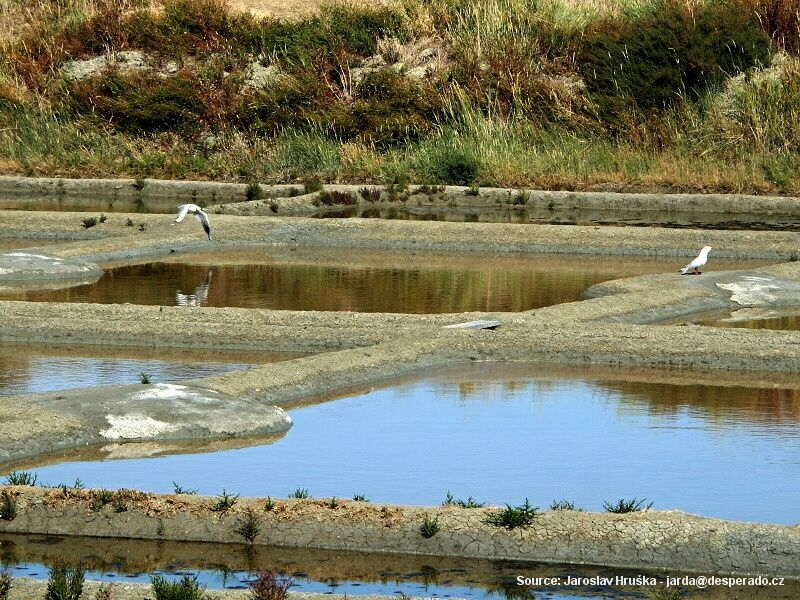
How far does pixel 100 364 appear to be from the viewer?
1195 cm

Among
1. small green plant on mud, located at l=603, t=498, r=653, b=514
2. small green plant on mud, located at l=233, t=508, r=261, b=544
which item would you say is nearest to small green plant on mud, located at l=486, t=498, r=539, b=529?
small green plant on mud, located at l=603, t=498, r=653, b=514

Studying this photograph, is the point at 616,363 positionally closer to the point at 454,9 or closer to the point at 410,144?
the point at 410,144

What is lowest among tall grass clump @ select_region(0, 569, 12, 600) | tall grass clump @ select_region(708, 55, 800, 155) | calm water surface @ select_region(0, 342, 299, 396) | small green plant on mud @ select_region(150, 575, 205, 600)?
calm water surface @ select_region(0, 342, 299, 396)

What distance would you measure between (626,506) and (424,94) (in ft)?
72.8

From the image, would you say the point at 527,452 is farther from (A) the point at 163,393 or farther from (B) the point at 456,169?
(B) the point at 456,169

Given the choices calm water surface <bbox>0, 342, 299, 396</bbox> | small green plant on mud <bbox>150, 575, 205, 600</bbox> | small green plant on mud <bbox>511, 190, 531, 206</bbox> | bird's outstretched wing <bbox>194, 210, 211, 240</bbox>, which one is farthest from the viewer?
small green plant on mud <bbox>511, 190, 531, 206</bbox>

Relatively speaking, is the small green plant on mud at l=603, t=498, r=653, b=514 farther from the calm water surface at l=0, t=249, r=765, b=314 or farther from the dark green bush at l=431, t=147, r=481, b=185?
the dark green bush at l=431, t=147, r=481, b=185

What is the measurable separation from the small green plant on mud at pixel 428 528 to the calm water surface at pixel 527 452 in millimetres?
836

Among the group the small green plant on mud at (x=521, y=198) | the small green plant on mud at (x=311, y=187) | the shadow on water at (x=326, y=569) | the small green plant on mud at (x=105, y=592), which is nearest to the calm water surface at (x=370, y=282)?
the small green plant on mud at (x=311, y=187)

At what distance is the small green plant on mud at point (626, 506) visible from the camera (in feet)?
A: 24.8

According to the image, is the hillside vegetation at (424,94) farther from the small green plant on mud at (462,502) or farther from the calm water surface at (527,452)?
the small green plant on mud at (462,502)

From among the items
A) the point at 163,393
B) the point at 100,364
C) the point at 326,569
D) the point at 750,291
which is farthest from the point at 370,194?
the point at 326,569

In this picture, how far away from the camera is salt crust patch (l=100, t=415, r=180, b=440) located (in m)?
9.35

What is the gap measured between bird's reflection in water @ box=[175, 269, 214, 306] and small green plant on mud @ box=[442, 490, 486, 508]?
7.02m
